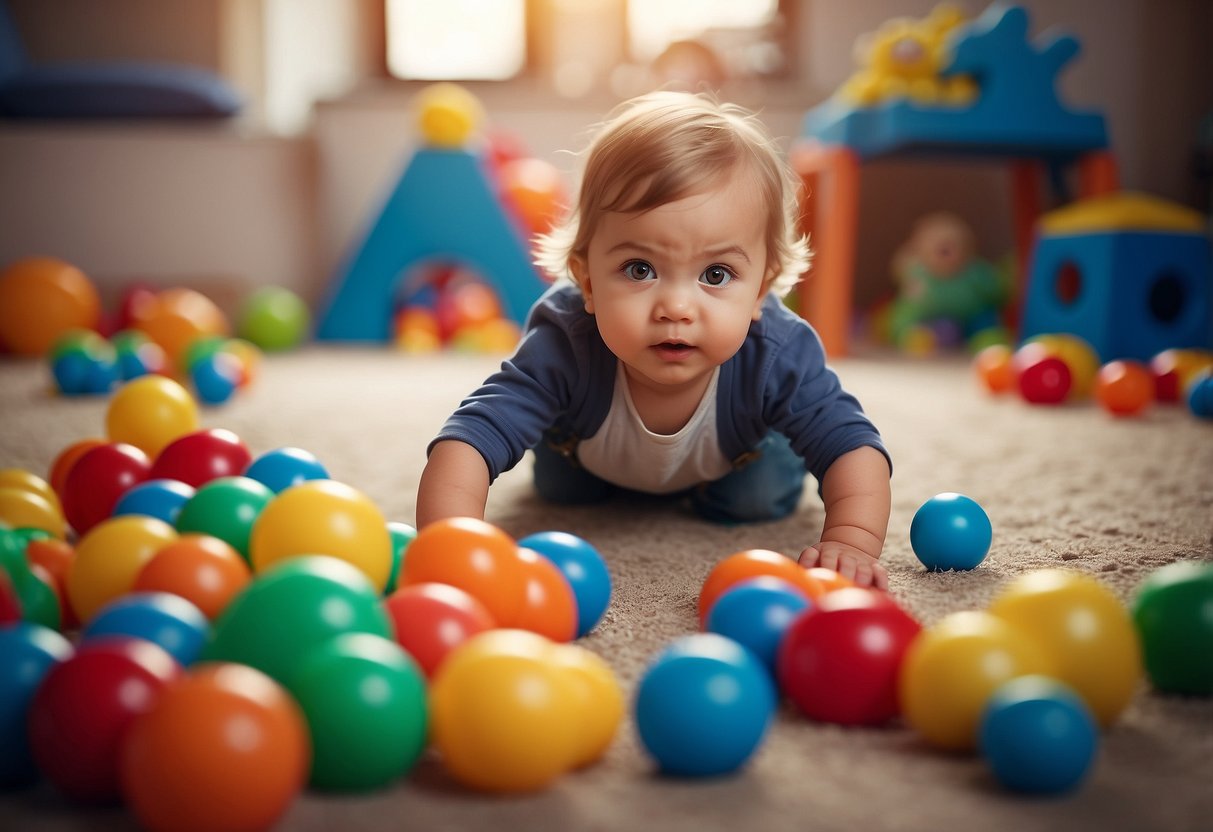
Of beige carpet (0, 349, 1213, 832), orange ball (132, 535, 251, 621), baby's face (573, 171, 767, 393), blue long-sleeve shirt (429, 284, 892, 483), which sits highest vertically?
baby's face (573, 171, 767, 393)

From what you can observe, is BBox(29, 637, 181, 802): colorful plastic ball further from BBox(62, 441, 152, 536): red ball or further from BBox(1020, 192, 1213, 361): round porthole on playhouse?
BBox(1020, 192, 1213, 361): round porthole on playhouse

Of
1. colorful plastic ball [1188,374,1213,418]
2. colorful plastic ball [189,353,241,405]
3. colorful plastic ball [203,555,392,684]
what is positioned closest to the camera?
colorful plastic ball [203,555,392,684]

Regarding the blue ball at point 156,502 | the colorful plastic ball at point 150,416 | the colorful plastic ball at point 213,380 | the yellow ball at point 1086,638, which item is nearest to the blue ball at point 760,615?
the yellow ball at point 1086,638

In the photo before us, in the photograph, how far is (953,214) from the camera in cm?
354

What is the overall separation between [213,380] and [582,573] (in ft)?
4.26

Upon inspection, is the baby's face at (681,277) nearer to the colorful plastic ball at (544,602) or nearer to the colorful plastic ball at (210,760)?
the colorful plastic ball at (544,602)

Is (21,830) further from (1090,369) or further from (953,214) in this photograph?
(953,214)

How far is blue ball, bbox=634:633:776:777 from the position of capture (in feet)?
1.78

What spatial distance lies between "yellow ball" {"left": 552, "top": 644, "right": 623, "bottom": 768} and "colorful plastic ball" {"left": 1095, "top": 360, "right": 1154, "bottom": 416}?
1445 millimetres

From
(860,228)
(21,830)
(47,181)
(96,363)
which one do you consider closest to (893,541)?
(21,830)

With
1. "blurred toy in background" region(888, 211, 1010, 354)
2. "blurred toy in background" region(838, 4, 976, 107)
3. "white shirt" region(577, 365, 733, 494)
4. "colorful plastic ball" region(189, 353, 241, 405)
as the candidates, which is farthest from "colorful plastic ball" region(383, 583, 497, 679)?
"blurred toy in background" region(888, 211, 1010, 354)

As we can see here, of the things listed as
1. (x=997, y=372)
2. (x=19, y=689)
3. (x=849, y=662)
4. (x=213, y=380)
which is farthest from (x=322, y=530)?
(x=997, y=372)

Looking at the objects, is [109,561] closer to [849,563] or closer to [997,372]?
[849,563]

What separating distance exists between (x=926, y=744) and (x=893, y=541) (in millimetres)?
459
